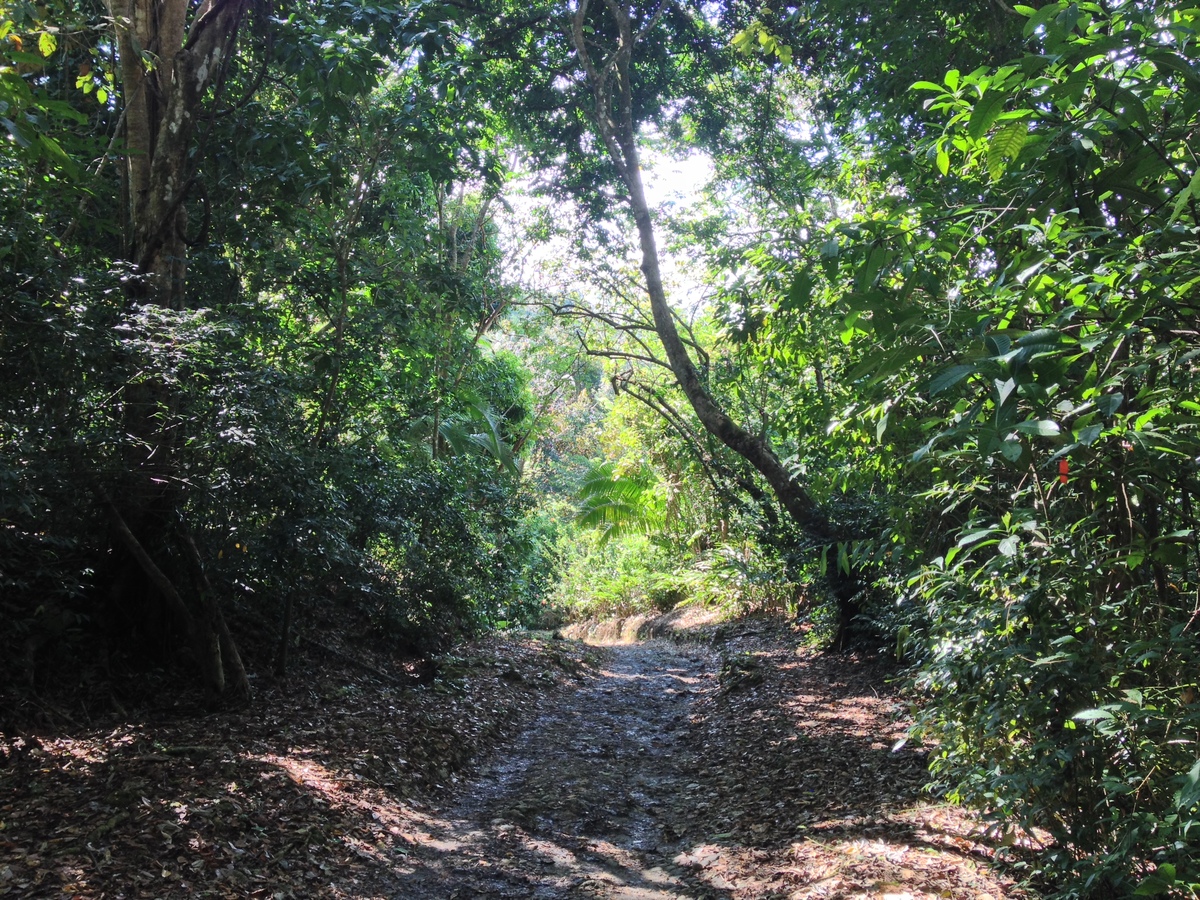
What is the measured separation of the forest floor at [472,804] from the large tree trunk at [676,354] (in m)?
1.70

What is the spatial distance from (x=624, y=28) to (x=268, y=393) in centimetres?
714

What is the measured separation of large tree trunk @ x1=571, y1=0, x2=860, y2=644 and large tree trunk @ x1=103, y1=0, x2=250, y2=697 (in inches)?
178

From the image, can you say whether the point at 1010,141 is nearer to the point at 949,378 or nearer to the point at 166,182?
the point at 949,378

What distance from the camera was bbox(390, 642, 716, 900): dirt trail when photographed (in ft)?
15.0

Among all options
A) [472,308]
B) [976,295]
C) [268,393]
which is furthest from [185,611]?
Result: [976,295]

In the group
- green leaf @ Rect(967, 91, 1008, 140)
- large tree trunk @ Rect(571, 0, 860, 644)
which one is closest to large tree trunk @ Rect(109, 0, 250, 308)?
large tree trunk @ Rect(571, 0, 860, 644)

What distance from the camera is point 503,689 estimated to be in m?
9.31

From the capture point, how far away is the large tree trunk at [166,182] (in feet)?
20.2

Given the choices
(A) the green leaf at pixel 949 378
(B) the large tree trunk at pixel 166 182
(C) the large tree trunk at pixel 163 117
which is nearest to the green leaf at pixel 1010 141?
(A) the green leaf at pixel 949 378

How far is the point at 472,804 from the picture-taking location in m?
6.00

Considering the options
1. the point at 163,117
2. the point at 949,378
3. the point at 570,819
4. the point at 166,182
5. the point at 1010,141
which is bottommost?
the point at 570,819

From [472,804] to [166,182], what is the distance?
18.5 ft

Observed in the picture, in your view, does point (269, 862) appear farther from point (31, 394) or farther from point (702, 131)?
point (702, 131)

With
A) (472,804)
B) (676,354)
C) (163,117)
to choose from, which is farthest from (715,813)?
(163,117)
